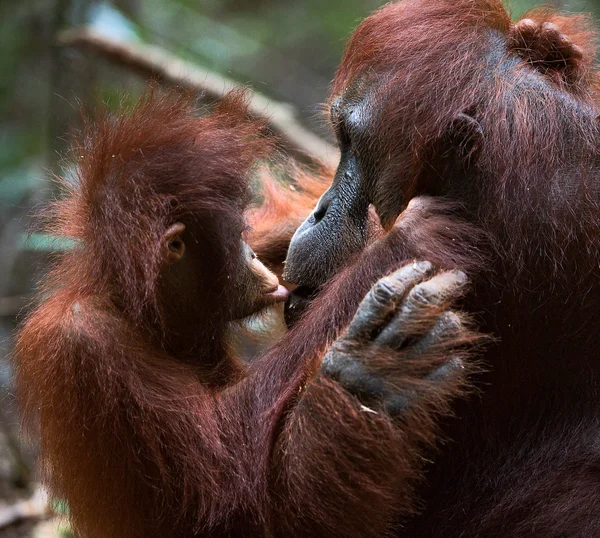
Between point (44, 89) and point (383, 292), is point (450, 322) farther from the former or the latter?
point (44, 89)

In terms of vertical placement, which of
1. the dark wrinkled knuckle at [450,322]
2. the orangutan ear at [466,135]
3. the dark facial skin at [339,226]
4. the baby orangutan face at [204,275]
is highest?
the orangutan ear at [466,135]

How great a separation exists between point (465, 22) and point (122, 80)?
3.92 meters

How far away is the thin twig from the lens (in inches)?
175

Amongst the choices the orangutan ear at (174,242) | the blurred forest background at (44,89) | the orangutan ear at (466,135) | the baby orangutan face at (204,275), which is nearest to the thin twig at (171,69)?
the blurred forest background at (44,89)

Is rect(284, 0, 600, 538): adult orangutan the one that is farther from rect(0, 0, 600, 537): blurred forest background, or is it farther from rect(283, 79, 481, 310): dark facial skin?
rect(0, 0, 600, 537): blurred forest background

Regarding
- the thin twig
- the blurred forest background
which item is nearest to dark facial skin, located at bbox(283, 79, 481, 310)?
the blurred forest background

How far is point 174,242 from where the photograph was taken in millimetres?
2463

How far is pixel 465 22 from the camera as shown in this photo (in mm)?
2371

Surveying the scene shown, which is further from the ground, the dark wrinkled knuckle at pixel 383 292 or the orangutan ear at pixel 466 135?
the orangutan ear at pixel 466 135

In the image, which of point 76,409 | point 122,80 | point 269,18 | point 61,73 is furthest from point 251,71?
point 76,409

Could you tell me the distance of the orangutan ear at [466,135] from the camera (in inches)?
86.5

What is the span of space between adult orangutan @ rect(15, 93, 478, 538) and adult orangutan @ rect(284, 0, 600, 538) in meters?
0.15

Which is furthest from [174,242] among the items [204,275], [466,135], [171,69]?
[171,69]

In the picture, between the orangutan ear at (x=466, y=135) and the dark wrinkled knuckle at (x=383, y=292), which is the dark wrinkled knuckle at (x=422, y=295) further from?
the orangutan ear at (x=466, y=135)
